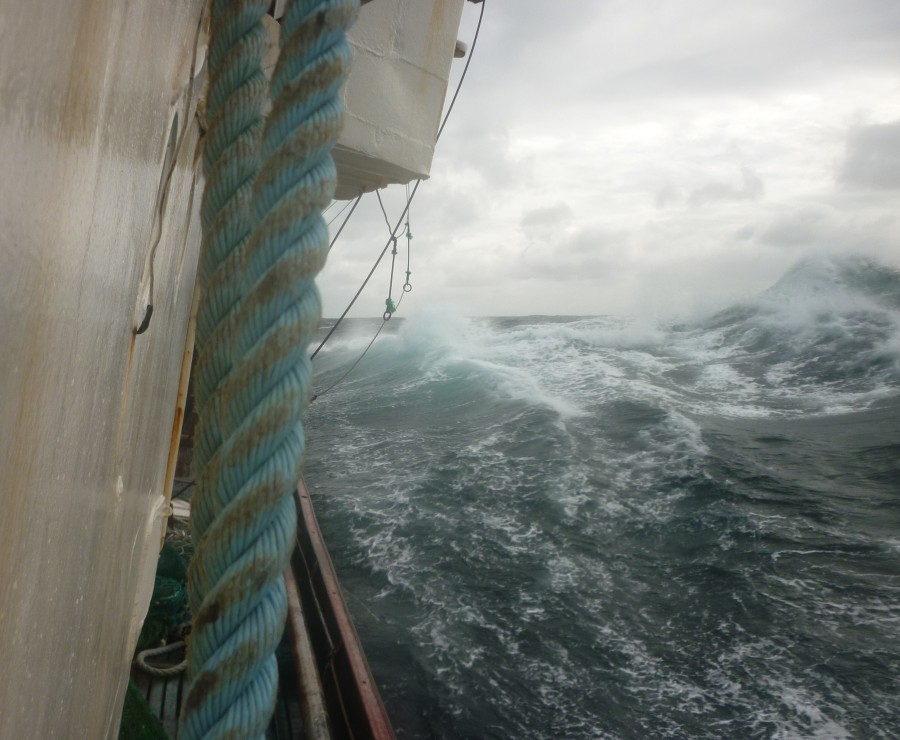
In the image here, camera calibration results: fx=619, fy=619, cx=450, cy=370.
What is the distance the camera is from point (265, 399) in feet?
2.56

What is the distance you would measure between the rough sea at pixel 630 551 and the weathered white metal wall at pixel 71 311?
17.7 ft

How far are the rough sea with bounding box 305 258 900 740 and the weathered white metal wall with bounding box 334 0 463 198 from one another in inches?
207

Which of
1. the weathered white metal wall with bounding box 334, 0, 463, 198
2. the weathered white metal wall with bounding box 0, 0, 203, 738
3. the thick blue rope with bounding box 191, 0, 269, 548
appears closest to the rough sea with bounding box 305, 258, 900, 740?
the weathered white metal wall with bounding box 334, 0, 463, 198

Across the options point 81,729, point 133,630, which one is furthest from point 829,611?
point 81,729

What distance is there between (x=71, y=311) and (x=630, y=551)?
30.9 feet

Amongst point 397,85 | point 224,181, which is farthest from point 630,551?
point 224,181

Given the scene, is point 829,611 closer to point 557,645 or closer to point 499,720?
point 557,645

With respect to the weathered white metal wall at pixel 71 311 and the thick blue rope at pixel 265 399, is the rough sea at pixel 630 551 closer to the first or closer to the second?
the weathered white metal wall at pixel 71 311

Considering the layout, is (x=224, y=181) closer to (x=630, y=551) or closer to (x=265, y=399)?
(x=265, y=399)

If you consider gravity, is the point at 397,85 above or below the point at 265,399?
above

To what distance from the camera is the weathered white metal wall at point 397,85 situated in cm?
443

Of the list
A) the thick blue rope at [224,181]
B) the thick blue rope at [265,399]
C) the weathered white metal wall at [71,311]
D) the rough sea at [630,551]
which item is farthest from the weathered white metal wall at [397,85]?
the rough sea at [630,551]

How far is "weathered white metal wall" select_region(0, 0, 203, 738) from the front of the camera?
0.73 m

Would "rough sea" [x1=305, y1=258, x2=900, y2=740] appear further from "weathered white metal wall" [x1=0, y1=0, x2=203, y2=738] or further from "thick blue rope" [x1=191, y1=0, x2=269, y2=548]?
"thick blue rope" [x1=191, y1=0, x2=269, y2=548]
